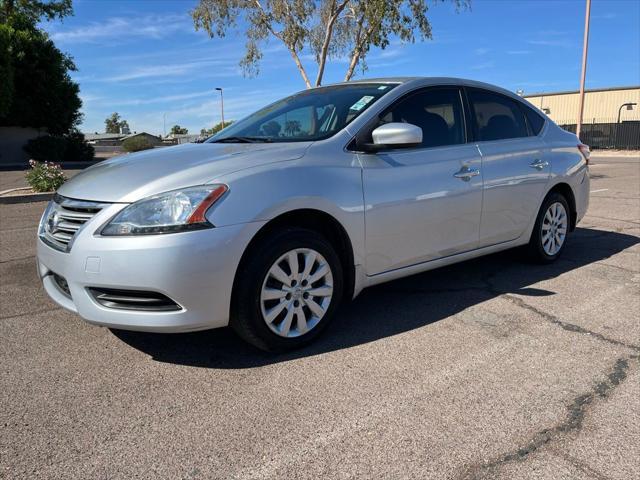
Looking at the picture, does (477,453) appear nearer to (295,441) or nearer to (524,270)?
(295,441)

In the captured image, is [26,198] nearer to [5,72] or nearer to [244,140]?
[244,140]

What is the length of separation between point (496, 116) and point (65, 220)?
3.61 m

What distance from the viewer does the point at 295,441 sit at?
2369 mm

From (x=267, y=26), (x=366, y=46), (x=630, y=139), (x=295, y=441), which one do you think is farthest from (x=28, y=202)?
(x=630, y=139)

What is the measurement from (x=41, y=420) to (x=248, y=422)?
3.26 ft

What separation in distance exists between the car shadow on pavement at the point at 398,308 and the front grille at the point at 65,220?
0.79 metres

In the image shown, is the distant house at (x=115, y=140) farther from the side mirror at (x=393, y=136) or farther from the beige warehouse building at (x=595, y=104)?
the side mirror at (x=393, y=136)

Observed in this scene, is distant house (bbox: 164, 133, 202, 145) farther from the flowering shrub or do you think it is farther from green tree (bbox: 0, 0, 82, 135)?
green tree (bbox: 0, 0, 82, 135)

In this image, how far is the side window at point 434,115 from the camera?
12.9ft

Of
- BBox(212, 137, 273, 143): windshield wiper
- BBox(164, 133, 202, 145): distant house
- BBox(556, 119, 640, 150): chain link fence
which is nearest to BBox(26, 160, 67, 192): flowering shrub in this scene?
BBox(164, 133, 202, 145): distant house

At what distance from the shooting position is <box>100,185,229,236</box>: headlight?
109 inches

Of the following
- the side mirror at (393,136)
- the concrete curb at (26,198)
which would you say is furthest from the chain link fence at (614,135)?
the side mirror at (393,136)

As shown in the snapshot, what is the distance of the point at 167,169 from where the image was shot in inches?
121

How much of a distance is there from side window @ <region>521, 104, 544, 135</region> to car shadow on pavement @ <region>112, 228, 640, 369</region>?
4.08 feet
